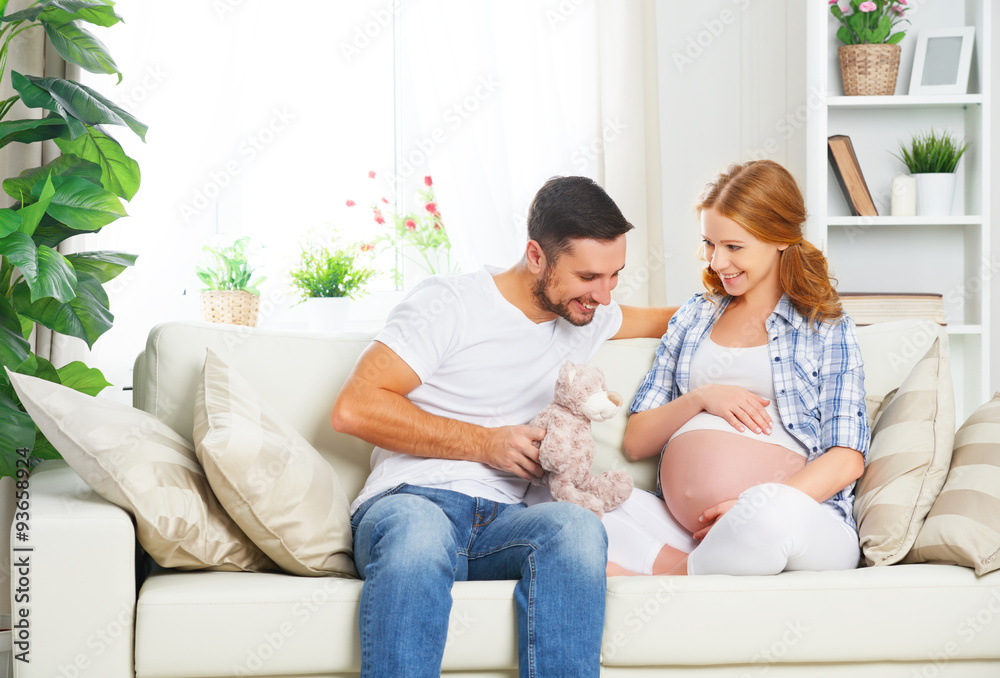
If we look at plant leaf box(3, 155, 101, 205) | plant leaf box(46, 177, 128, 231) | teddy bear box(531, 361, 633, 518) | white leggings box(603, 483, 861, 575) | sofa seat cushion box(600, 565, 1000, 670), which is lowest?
sofa seat cushion box(600, 565, 1000, 670)

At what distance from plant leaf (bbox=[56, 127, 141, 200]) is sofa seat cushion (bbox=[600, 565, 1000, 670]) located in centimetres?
147

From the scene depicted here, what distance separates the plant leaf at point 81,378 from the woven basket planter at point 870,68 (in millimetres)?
2323

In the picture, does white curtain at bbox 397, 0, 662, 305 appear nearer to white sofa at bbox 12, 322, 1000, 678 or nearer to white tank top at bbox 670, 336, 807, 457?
white tank top at bbox 670, 336, 807, 457

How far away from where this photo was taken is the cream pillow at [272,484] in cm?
127

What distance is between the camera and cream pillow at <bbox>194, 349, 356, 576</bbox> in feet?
4.17

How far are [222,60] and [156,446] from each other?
1667mm

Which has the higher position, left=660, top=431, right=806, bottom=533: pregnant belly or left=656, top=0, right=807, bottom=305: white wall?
left=656, top=0, right=807, bottom=305: white wall

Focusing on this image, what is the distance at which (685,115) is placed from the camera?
2871mm

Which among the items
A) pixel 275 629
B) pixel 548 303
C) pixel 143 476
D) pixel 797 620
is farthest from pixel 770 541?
pixel 143 476

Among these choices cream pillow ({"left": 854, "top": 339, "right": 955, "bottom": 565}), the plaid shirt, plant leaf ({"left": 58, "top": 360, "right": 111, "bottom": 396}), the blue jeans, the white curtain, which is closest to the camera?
the blue jeans

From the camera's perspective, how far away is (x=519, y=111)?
2678 millimetres

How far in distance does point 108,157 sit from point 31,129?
0.17m

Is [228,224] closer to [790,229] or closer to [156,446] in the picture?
[156,446]

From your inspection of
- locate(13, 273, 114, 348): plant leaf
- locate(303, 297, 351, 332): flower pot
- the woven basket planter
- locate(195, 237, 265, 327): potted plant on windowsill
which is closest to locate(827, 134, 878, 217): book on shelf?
the woven basket planter
